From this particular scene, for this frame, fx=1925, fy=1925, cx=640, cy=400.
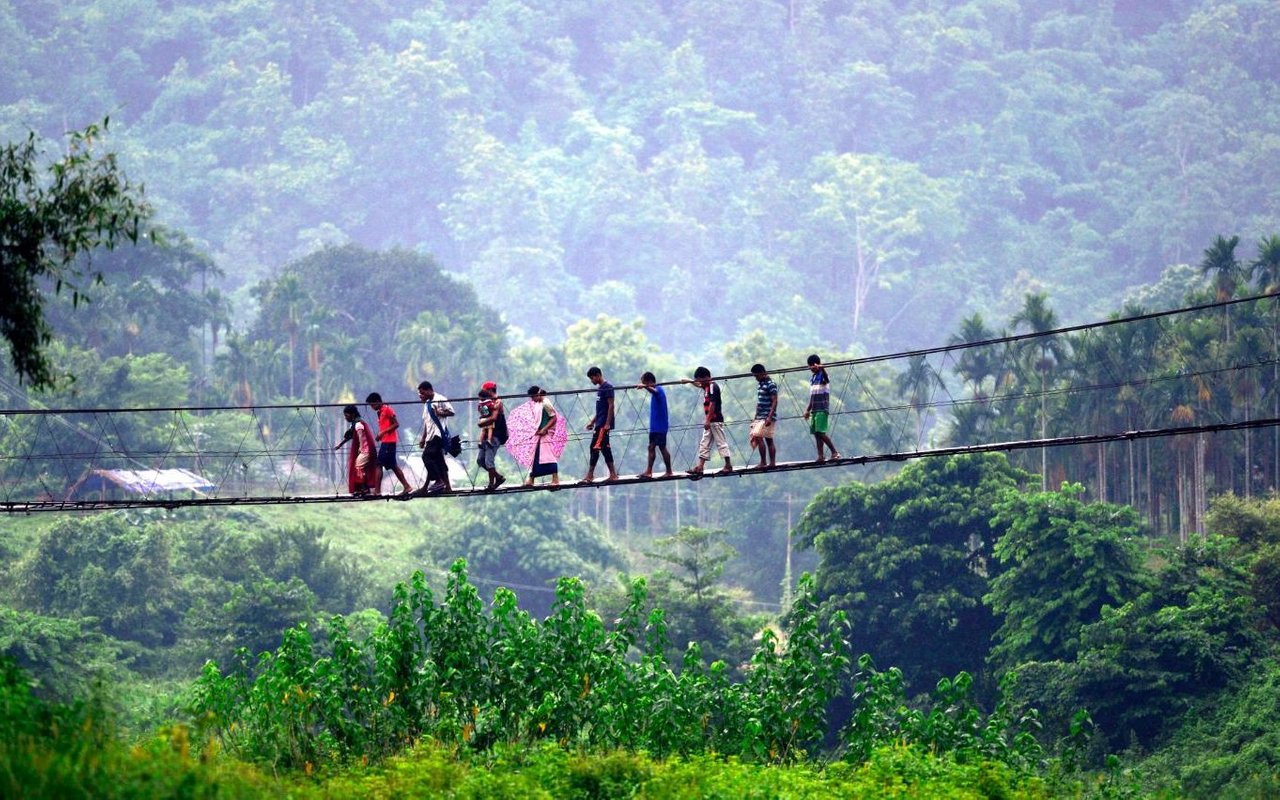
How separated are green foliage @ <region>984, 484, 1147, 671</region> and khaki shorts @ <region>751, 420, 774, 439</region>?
19.9 meters

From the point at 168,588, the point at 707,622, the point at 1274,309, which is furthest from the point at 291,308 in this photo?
the point at 1274,309

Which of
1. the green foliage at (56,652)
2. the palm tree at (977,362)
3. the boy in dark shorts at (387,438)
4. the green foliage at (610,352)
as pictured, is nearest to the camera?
the boy in dark shorts at (387,438)

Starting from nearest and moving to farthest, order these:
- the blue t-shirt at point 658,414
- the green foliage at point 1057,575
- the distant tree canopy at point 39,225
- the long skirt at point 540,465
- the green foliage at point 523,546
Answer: the distant tree canopy at point 39,225
the blue t-shirt at point 658,414
the long skirt at point 540,465
the green foliage at point 1057,575
the green foliage at point 523,546

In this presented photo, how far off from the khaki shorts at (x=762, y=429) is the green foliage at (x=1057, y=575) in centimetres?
1992

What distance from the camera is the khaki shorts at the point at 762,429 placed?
22.2 meters

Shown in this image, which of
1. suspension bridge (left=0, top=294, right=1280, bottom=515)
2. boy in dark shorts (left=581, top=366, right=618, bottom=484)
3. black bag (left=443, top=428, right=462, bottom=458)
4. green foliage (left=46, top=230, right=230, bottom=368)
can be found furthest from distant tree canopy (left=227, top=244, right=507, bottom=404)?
boy in dark shorts (left=581, top=366, right=618, bottom=484)

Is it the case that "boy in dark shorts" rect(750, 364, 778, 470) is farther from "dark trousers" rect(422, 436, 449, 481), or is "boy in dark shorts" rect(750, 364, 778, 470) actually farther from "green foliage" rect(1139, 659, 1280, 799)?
"green foliage" rect(1139, 659, 1280, 799)

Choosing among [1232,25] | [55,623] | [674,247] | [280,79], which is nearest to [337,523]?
[55,623]

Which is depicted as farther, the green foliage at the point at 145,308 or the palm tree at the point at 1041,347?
the green foliage at the point at 145,308

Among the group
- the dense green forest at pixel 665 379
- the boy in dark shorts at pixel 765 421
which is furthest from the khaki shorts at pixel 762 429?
the dense green forest at pixel 665 379

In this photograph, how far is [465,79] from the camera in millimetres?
133375

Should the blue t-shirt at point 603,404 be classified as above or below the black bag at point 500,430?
above

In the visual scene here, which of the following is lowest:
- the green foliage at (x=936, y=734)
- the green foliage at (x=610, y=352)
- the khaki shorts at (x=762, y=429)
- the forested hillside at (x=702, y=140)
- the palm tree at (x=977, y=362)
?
the green foliage at (x=936, y=734)

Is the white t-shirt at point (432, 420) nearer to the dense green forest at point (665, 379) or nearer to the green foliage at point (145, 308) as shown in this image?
the dense green forest at point (665, 379)
